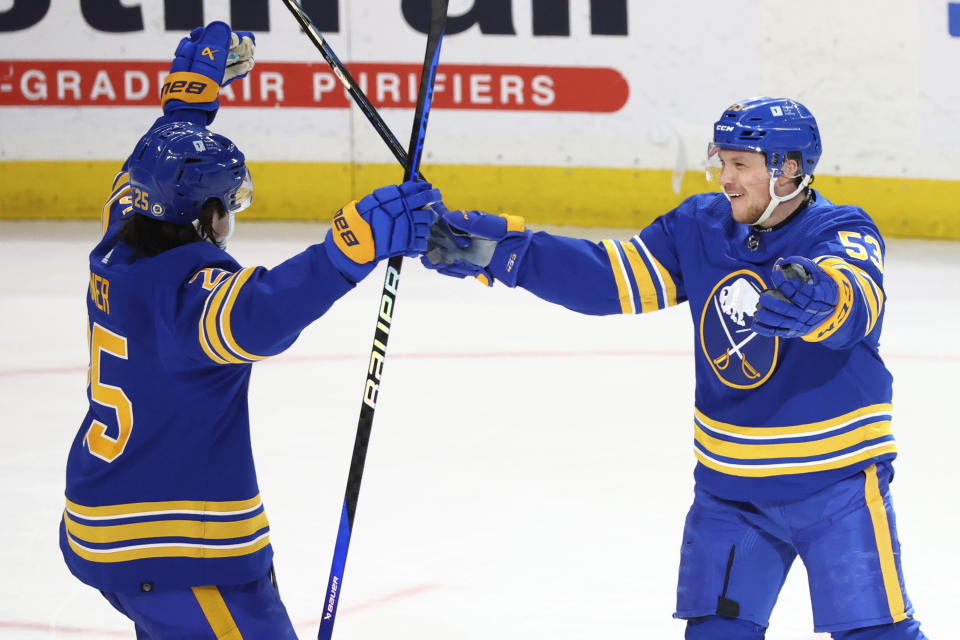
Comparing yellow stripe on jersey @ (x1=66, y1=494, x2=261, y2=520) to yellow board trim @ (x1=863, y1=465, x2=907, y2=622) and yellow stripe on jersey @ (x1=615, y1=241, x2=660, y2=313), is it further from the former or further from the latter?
yellow board trim @ (x1=863, y1=465, x2=907, y2=622)

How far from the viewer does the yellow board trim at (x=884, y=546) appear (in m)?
2.37

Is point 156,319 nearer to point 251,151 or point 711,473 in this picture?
point 711,473

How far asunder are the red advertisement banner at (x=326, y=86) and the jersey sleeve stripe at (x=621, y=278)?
5.62 metres

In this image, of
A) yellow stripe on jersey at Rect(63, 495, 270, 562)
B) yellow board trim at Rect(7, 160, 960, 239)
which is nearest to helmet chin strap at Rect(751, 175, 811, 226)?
yellow stripe on jersey at Rect(63, 495, 270, 562)

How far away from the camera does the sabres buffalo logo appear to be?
2.46 meters

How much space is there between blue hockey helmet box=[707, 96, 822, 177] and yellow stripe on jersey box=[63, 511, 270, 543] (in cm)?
111

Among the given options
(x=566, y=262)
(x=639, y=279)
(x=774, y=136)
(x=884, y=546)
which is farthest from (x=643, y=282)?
(x=884, y=546)

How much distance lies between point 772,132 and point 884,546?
29.6 inches

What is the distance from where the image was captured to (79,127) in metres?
8.47

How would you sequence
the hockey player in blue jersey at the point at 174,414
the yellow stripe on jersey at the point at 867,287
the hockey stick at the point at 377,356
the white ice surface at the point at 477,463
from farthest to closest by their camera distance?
the white ice surface at the point at 477,463, the hockey stick at the point at 377,356, the yellow stripe on jersey at the point at 867,287, the hockey player in blue jersey at the point at 174,414

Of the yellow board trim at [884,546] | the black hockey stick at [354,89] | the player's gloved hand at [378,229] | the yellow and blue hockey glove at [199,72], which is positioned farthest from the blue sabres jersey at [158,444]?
the yellow board trim at [884,546]

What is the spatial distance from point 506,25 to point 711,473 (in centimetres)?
596

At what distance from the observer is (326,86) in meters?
8.37

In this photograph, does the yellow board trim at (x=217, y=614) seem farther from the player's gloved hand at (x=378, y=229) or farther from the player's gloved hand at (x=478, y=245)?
the player's gloved hand at (x=478, y=245)
